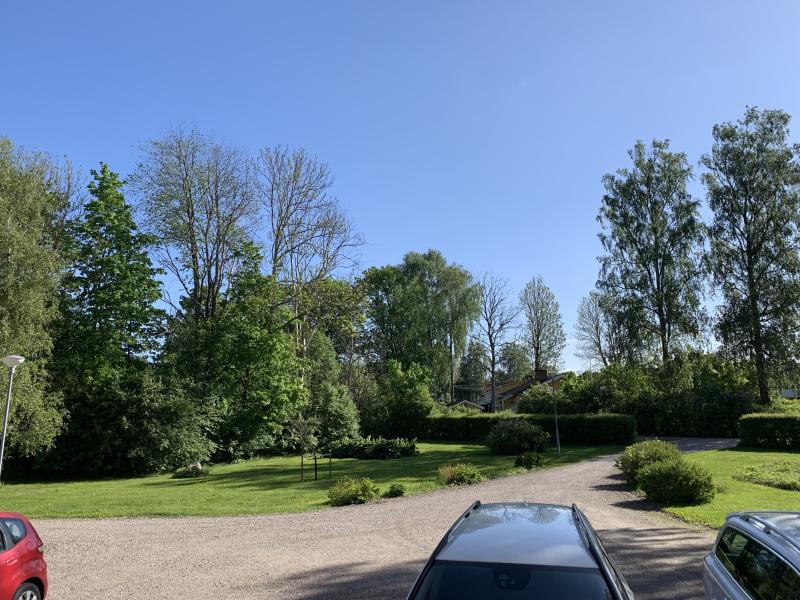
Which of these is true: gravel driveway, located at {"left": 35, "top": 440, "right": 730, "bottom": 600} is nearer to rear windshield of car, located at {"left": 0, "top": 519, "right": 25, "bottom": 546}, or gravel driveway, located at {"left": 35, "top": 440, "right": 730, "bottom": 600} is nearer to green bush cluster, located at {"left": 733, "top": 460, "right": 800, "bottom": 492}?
rear windshield of car, located at {"left": 0, "top": 519, "right": 25, "bottom": 546}

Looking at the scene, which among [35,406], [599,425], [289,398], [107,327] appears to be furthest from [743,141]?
[35,406]

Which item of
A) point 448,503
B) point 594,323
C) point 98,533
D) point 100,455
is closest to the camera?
point 98,533

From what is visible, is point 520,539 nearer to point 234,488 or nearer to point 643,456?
point 643,456

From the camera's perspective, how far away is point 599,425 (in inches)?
1364

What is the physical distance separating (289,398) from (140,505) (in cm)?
1670

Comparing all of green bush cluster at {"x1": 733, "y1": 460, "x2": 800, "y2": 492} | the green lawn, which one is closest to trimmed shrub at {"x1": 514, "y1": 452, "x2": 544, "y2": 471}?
the green lawn

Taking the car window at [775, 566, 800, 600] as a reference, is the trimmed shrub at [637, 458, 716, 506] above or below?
below

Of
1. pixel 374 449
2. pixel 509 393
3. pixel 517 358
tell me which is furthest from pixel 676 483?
pixel 509 393

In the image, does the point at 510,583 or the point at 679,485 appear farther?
the point at 679,485

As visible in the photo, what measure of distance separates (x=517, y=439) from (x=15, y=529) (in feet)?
79.7

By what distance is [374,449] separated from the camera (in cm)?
3008

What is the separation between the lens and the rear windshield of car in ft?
21.2

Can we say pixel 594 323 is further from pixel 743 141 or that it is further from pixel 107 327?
Result: pixel 107 327

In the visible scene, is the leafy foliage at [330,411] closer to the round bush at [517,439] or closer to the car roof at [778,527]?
the round bush at [517,439]
